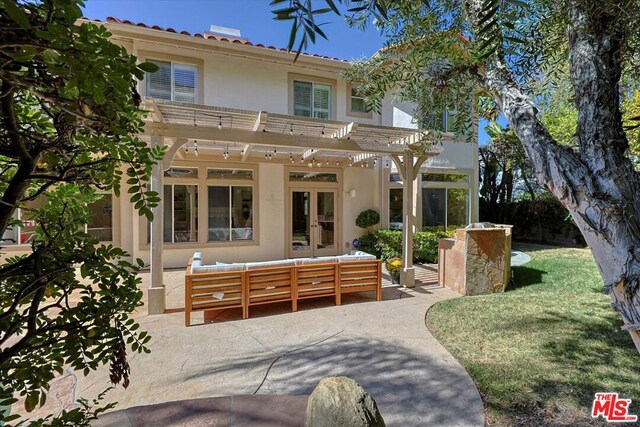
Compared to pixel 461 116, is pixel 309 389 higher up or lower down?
lower down

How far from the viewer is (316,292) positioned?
578 cm

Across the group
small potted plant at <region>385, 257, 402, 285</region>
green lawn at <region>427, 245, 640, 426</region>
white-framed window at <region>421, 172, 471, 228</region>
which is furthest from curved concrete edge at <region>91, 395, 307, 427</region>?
white-framed window at <region>421, 172, 471, 228</region>

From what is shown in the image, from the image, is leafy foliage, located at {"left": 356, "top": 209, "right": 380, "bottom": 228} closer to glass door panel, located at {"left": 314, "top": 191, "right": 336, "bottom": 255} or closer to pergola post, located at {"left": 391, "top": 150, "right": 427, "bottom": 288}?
glass door panel, located at {"left": 314, "top": 191, "right": 336, "bottom": 255}

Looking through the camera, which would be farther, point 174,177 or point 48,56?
point 174,177

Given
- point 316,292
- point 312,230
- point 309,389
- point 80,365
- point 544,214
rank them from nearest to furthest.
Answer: point 80,365
point 309,389
point 316,292
point 312,230
point 544,214

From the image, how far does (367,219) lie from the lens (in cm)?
1024

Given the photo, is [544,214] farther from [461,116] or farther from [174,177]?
[174,177]

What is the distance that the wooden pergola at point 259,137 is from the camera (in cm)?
524

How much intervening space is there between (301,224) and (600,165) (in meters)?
8.66

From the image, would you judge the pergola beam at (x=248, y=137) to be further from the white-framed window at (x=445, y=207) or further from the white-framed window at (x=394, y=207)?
the white-framed window at (x=445, y=207)

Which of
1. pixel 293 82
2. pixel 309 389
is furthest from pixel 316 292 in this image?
pixel 293 82

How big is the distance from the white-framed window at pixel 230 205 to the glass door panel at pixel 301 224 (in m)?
1.36

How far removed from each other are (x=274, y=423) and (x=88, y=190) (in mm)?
1855

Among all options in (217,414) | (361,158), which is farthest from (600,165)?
(361,158)
